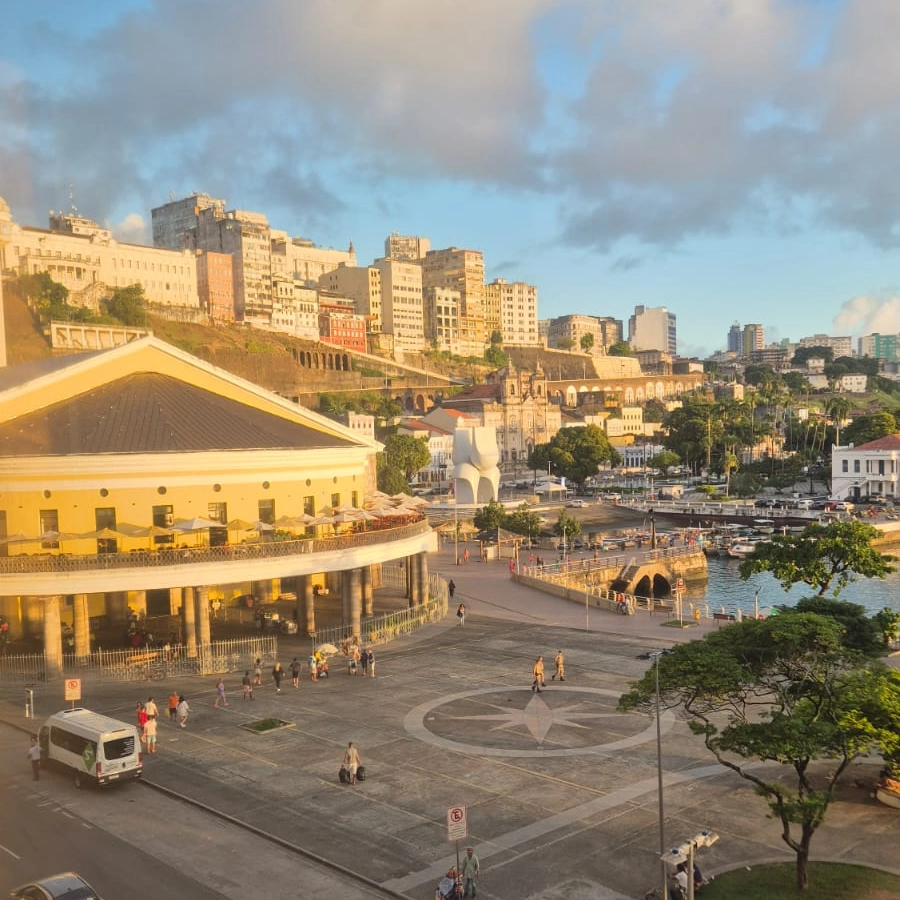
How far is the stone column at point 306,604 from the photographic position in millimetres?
51594

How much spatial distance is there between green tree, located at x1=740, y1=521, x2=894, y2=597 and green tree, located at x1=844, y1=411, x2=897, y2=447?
130m

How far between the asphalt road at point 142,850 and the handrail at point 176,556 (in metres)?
15.9

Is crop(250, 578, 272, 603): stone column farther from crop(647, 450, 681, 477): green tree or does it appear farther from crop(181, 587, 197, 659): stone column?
crop(647, 450, 681, 477): green tree

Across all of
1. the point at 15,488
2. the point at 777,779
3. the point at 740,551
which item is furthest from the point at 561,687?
the point at 740,551

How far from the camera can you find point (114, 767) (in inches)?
1155

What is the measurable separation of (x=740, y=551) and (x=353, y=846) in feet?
306

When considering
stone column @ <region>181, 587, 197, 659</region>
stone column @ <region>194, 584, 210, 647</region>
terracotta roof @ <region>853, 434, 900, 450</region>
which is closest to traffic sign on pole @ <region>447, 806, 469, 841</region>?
stone column @ <region>194, 584, 210, 647</region>

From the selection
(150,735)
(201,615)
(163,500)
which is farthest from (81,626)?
(150,735)

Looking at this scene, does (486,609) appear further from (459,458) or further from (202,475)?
(459,458)

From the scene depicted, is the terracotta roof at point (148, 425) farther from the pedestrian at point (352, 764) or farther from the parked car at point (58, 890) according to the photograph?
the parked car at point (58, 890)

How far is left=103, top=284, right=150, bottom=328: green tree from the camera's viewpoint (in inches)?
6993

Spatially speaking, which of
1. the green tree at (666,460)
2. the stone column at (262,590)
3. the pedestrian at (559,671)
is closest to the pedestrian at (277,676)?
the pedestrian at (559,671)

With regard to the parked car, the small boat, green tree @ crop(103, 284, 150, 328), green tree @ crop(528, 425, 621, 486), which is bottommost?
the small boat

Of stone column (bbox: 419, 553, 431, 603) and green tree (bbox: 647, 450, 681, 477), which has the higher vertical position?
green tree (bbox: 647, 450, 681, 477)
